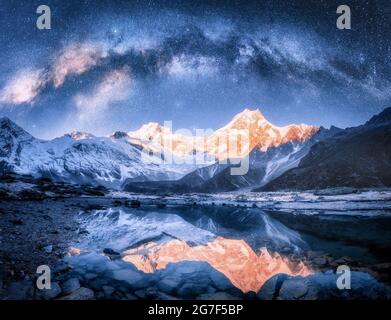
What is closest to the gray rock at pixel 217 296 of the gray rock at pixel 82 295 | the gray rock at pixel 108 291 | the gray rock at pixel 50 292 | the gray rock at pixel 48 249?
the gray rock at pixel 108 291

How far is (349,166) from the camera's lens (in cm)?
8781

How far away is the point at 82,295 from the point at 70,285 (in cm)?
69

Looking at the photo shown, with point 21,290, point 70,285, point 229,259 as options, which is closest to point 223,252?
point 229,259

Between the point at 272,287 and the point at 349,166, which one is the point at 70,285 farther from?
the point at 349,166

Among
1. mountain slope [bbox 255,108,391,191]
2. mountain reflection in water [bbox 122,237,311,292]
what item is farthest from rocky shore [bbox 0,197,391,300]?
mountain slope [bbox 255,108,391,191]

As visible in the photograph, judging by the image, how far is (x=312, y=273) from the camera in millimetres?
7836

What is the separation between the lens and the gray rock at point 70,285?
20.5 ft

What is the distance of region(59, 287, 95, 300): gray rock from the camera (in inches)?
233

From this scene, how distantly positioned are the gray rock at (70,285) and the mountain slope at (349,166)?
82940 millimetres

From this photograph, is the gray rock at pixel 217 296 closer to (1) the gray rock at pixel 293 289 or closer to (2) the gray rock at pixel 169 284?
(2) the gray rock at pixel 169 284

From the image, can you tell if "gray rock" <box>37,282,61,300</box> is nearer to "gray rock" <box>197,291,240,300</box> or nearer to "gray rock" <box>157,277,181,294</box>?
"gray rock" <box>157,277,181,294</box>

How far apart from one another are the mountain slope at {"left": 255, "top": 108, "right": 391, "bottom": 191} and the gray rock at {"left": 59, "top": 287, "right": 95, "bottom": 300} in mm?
82976
